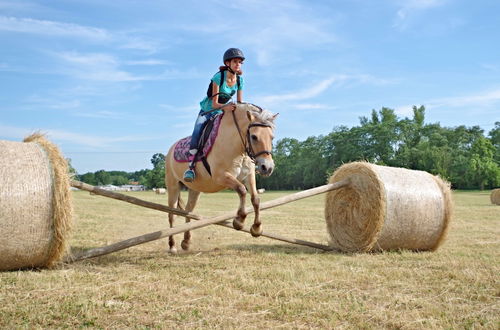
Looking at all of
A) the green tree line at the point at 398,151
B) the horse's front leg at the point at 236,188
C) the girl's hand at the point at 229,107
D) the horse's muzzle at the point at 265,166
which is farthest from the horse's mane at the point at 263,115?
the green tree line at the point at 398,151

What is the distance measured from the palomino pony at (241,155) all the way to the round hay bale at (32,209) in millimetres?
2309

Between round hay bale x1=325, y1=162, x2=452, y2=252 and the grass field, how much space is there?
17.3 inches

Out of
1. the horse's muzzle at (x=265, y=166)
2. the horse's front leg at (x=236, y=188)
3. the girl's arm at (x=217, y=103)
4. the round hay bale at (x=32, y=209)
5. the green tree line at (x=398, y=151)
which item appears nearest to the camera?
the round hay bale at (x=32, y=209)

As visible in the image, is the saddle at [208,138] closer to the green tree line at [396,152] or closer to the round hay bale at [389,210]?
the round hay bale at [389,210]

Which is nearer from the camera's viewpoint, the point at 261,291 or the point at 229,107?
the point at 261,291

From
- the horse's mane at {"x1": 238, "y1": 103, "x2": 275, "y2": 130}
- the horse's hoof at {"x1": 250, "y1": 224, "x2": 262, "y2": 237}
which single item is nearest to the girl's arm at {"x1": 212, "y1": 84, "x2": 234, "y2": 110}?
the horse's mane at {"x1": 238, "y1": 103, "x2": 275, "y2": 130}

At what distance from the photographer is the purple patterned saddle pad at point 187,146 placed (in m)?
7.32

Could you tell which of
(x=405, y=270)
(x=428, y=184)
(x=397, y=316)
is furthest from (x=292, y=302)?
(x=428, y=184)

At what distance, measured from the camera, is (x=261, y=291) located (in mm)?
5297

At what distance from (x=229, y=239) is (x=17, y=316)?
6982mm

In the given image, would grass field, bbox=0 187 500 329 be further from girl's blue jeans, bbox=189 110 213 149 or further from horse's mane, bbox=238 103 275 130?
horse's mane, bbox=238 103 275 130

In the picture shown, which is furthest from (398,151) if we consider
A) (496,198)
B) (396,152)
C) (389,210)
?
(389,210)

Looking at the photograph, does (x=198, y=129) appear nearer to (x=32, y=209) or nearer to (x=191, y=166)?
(x=191, y=166)

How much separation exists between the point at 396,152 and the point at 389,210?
76938 mm
